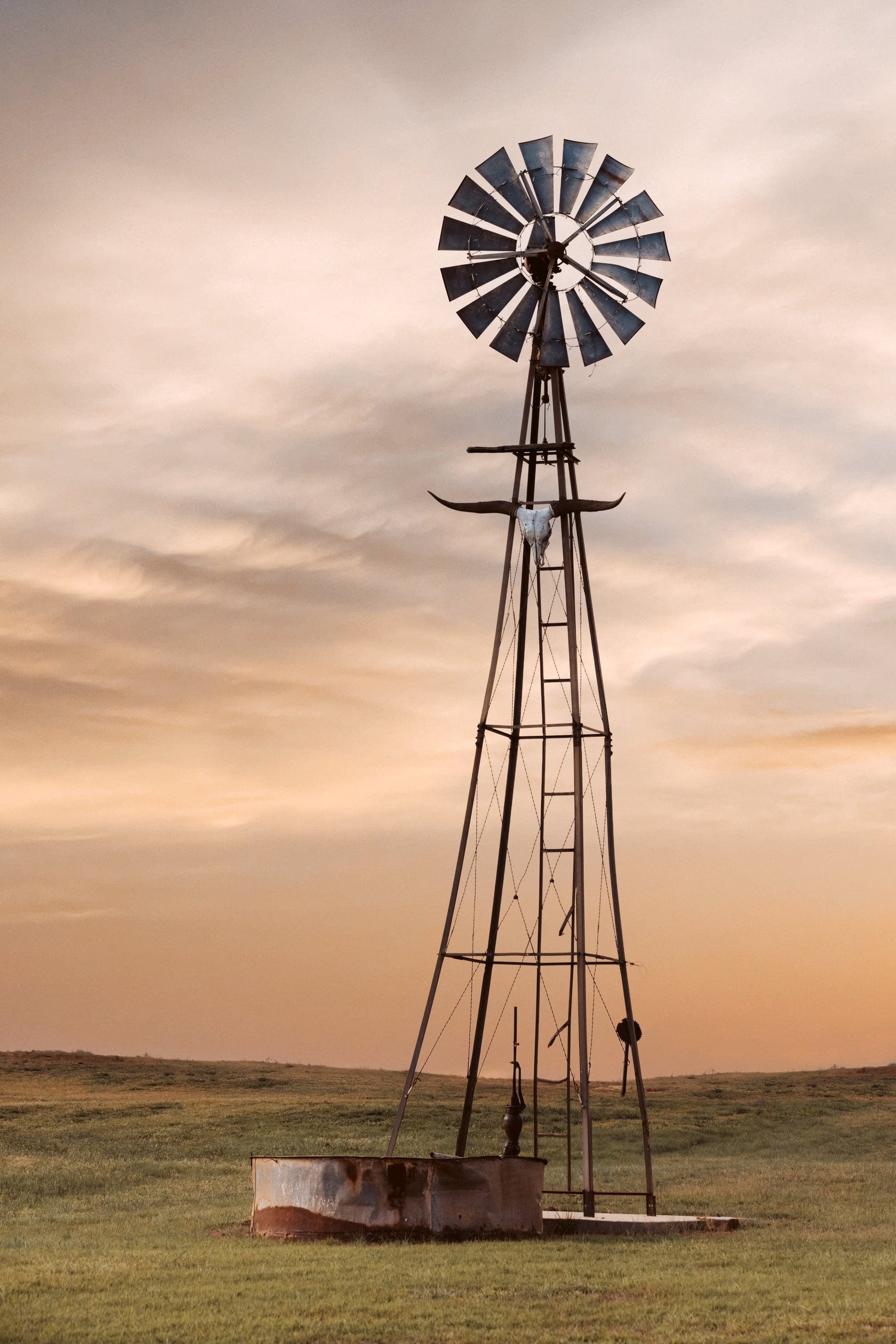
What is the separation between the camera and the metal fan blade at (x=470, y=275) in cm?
2609

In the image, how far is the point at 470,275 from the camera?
85.8 feet

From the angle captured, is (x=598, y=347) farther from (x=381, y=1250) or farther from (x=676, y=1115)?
Answer: (x=676, y=1115)

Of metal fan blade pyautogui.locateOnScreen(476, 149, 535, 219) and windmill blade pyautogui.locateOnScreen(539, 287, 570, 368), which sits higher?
metal fan blade pyautogui.locateOnScreen(476, 149, 535, 219)

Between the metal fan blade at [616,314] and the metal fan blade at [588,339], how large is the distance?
9.6 inches

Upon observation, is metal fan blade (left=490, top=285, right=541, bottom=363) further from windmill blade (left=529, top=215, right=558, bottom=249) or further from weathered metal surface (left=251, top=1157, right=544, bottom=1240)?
weathered metal surface (left=251, top=1157, right=544, bottom=1240)

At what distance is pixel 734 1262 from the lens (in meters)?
18.8

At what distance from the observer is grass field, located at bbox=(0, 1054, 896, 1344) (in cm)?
1481

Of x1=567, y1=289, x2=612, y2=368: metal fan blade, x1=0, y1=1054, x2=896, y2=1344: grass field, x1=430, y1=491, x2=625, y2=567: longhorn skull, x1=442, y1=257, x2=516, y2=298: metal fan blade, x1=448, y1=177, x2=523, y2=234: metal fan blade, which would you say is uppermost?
x1=448, y1=177, x2=523, y2=234: metal fan blade

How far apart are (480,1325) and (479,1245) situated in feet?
16.1

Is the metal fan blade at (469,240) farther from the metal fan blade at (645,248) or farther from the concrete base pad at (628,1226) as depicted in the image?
the concrete base pad at (628,1226)

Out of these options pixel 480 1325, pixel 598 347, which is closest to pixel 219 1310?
pixel 480 1325

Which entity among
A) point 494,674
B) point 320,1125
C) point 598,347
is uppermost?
point 598,347

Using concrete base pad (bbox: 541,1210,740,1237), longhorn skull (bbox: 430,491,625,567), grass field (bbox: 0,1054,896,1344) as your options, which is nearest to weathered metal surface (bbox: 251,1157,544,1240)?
grass field (bbox: 0,1054,896,1344)

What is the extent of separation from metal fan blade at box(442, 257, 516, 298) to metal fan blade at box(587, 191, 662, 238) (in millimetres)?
1755
